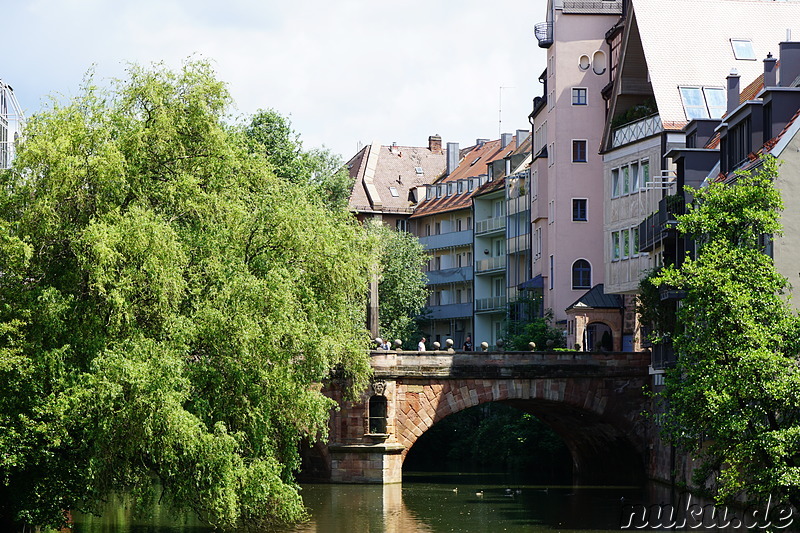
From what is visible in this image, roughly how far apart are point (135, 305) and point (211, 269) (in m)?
1.94

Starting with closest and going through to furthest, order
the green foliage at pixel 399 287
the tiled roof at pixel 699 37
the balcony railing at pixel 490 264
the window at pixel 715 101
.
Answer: the window at pixel 715 101 < the tiled roof at pixel 699 37 < the green foliage at pixel 399 287 < the balcony railing at pixel 490 264

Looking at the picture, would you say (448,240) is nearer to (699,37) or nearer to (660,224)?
(699,37)

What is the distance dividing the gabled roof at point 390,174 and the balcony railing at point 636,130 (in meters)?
42.4

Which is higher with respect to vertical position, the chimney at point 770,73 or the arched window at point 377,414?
the chimney at point 770,73

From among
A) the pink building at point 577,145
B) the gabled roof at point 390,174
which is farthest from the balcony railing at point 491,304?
the pink building at point 577,145

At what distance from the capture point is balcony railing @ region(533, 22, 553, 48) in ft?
224

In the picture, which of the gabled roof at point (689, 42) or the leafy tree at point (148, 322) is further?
the gabled roof at point (689, 42)

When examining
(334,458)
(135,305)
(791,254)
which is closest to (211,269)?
(135,305)

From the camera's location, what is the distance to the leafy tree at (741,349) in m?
28.1

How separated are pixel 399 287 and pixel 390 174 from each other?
2690cm

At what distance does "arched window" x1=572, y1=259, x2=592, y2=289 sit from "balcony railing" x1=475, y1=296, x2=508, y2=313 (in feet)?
62.2

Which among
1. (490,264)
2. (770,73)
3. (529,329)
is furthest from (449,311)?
(770,73)

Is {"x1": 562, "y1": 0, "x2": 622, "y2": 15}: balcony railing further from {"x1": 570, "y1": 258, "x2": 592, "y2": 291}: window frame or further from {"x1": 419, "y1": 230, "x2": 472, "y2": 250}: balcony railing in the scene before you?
{"x1": 419, "y1": 230, "x2": 472, "y2": 250}: balcony railing

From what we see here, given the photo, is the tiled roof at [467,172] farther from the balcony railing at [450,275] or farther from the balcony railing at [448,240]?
the balcony railing at [450,275]
